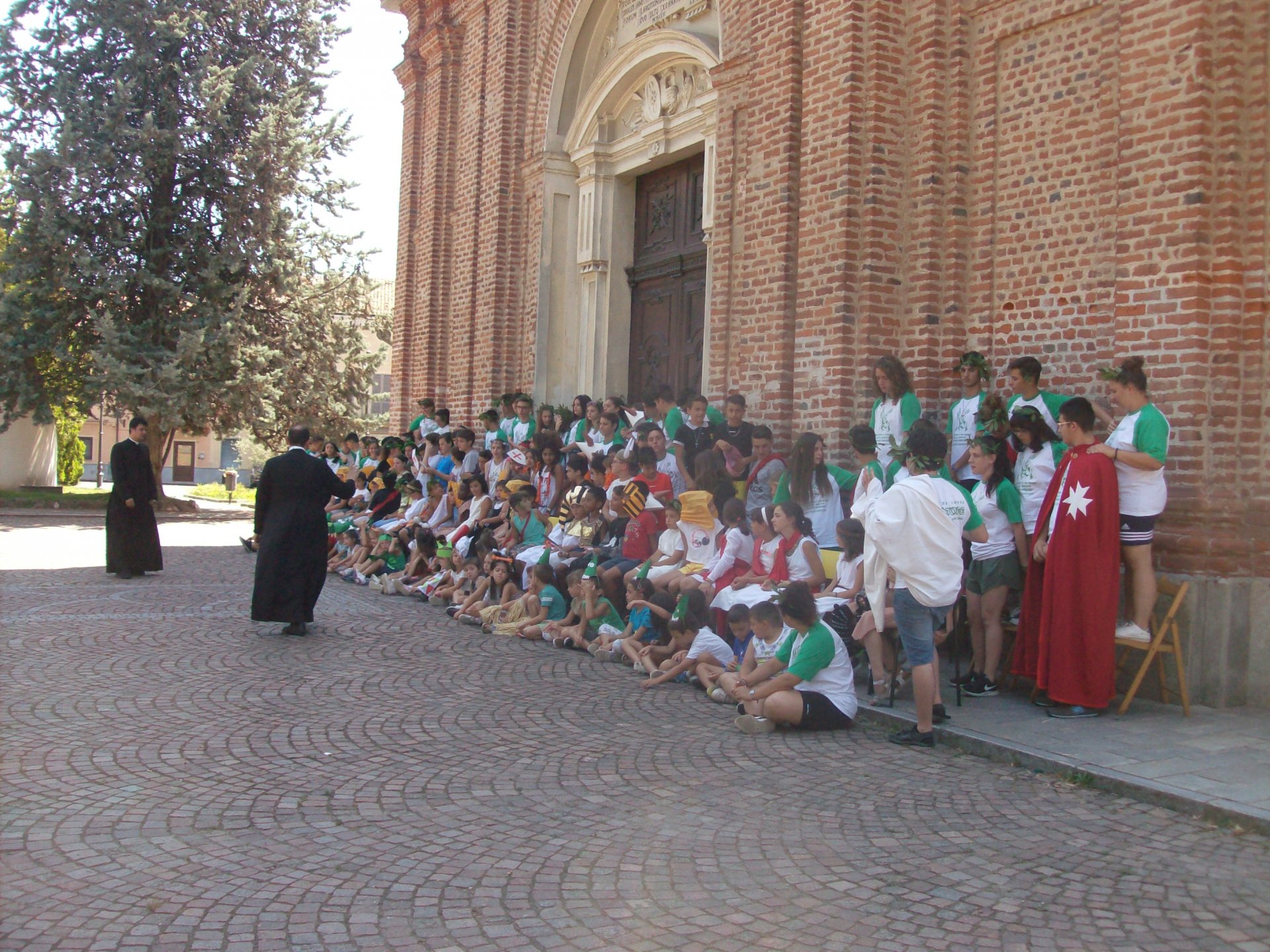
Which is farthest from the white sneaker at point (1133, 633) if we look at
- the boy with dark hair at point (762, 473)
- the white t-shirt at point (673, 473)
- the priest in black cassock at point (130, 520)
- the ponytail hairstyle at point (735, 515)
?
the priest in black cassock at point (130, 520)

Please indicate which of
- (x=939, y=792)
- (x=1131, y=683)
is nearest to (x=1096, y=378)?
(x=1131, y=683)

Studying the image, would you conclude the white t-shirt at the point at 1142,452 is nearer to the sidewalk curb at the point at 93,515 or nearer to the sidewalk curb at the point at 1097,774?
the sidewalk curb at the point at 1097,774

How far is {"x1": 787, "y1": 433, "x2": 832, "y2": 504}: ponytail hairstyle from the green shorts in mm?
1634

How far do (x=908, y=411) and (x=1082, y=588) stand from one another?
93.4 inches

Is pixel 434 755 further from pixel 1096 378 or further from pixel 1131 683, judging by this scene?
pixel 1096 378

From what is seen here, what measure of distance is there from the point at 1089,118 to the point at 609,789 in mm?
6402

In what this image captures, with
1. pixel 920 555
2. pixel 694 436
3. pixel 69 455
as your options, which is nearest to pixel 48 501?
pixel 69 455

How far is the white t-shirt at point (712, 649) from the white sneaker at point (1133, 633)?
2550 mm

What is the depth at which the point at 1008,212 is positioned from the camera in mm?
8891

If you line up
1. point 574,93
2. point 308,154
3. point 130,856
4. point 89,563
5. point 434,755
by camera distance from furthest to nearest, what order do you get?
point 308,154, point 574,93, point 89,563, point 434,755, point 130,856

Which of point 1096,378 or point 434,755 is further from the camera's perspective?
point 1096,378

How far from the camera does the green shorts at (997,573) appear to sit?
7281mm

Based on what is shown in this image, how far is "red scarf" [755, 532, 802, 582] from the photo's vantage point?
7.94 m

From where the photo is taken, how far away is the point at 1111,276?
8.02 m
